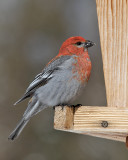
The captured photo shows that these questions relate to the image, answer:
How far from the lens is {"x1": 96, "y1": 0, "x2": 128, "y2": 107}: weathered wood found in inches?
124

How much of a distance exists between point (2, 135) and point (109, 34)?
9.94 feet

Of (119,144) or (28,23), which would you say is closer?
(119,144)

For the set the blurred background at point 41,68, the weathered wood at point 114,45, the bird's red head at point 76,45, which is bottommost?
the blurred background at point 41,68

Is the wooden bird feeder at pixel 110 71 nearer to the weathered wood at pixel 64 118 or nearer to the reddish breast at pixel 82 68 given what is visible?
the weathered wood at pixel 64 118

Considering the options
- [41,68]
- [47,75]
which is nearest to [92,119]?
[47,75]

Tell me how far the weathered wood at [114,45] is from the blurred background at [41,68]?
2.45 metres

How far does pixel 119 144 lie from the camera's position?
5.84m

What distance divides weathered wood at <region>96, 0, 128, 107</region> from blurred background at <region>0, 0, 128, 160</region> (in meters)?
2.45

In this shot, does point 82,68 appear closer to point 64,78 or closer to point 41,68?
point 64,78

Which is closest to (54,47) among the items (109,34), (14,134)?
(14,134)

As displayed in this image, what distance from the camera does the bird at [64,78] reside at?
12.4ft

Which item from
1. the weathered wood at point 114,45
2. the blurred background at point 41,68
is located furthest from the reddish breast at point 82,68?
the blurred background at point 41,68

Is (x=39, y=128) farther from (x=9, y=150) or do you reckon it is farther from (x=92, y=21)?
(x=92, y=21)

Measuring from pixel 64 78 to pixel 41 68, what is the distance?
2109 millimetres
